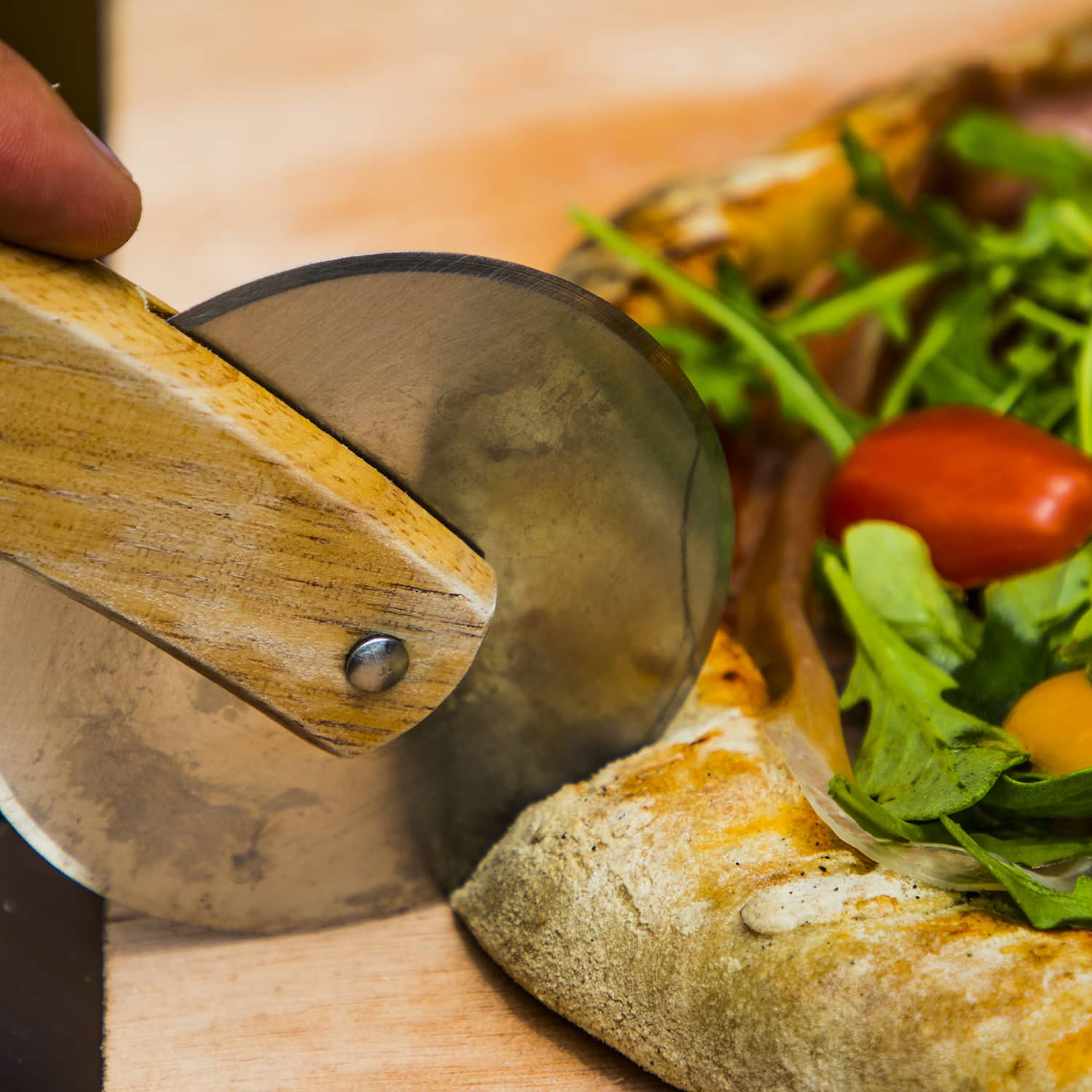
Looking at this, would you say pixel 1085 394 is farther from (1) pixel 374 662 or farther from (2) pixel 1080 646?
(1) pixel 374 662

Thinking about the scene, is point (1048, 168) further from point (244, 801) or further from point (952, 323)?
point (244, 801)

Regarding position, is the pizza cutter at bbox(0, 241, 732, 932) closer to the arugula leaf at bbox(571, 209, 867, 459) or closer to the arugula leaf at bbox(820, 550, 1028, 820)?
the arugula leaf at bbox(820, 550, 1028, 820)

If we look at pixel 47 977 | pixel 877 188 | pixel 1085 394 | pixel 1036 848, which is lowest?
pixel 47 977

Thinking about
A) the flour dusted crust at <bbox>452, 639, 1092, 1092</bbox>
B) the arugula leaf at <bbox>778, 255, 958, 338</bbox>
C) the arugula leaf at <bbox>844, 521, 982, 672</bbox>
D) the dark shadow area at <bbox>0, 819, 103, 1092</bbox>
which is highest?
the arugula leaf at <bbox>778, 255, 958, 338</bbox>

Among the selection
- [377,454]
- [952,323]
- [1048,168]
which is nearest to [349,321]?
[377,454]

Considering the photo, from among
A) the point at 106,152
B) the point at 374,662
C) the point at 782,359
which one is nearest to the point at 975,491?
the point at 782,359

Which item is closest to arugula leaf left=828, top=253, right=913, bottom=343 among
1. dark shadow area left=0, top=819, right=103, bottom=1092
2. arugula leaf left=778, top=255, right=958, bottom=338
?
arugula leaf left=778, top=255, right=958, bottom=338
